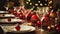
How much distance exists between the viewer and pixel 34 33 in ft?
4.24

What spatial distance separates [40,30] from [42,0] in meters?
1.74

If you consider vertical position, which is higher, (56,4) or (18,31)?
(56,4)

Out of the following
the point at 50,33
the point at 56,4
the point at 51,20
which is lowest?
the point at 50,33

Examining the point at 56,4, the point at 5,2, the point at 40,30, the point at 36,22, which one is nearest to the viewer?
the point at 40,30

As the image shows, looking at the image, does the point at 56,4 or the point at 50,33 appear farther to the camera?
the point at 56,4

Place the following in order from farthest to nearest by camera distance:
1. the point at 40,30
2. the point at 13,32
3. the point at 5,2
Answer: the point at 5,2 < the point at 40,30 < the point at 13,32

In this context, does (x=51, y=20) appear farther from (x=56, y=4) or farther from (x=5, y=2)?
(x=5, y=2)

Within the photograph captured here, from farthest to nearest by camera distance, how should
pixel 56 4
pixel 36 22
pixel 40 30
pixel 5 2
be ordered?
pixel 5 2, pixel 56 4, pixel 36 22, pixel 40 30

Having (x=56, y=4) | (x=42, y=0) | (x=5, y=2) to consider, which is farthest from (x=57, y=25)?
(x=5, y=2)

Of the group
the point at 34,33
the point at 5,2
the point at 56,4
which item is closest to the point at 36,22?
the point at 34,33

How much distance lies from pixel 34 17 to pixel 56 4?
2.11m

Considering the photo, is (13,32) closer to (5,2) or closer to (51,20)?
(51,20)

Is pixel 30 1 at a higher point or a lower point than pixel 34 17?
higher

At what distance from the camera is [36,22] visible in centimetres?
157
